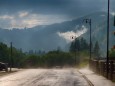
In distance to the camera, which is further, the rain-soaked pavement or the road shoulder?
the road shoulder

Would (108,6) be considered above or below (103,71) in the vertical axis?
above

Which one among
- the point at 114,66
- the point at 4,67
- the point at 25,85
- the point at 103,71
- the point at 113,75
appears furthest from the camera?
the point at 4,67

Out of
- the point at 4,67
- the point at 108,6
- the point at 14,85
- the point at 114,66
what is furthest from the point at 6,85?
the point at 4,67

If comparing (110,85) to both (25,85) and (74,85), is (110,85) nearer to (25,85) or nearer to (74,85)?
(74,85)

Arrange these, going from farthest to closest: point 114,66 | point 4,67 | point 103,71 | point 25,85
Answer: point 4,67 → point 103,71 → point 114,66 → point 25,85

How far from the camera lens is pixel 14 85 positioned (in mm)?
35188

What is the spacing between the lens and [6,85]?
116 feet

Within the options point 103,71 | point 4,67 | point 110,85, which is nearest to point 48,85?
point 110,85

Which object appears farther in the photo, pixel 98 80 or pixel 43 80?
pixel 98 80

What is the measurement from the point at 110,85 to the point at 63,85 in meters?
4.18

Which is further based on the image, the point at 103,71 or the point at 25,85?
the point at 103,71

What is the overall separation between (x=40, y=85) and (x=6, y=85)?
2928mm

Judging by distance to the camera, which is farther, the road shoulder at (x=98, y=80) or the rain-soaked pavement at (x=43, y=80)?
the road shoulder at (x=98, y=80)

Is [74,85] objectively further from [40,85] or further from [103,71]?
[103,71]
